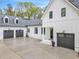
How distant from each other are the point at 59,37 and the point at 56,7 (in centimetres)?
436

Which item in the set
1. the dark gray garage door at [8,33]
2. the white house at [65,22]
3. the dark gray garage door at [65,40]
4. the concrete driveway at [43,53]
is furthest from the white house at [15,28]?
the concrete driveway at [43,53]

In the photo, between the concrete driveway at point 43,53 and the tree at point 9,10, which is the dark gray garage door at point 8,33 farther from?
the tree at point 9,10

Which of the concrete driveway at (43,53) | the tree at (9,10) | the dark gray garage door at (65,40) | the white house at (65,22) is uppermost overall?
the tree at (9,10)

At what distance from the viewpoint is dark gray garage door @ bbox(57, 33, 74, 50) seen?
13.6 meters

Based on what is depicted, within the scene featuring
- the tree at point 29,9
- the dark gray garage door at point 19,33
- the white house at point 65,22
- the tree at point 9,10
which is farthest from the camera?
the tree at point 29,9

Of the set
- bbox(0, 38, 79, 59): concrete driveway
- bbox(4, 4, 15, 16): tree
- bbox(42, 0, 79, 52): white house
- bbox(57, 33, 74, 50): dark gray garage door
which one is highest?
bbox(4, 4, 15, 16): tree

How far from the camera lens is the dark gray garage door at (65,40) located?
13.6 m

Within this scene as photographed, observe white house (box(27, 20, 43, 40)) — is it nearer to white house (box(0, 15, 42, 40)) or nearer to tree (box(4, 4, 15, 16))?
white house (box(0, 15, 42, 40))

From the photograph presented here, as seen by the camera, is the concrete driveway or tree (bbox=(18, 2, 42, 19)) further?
tree (bbox=(18, 2, 42, 19))

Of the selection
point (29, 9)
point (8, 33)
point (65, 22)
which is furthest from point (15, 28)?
point (65, 22)

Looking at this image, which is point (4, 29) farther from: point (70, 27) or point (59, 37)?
point (70, 27)

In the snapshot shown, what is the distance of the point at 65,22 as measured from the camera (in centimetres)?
1449

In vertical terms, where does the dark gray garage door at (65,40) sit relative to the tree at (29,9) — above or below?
below

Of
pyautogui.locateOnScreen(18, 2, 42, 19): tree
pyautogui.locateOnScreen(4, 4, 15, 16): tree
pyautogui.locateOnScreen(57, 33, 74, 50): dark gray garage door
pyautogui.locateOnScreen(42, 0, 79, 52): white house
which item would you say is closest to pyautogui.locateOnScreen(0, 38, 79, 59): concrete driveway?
pyautogui.locateOnScreen(57, 33, 74, 50): dark gray garage door
